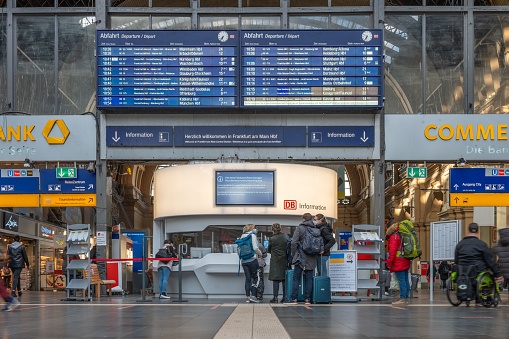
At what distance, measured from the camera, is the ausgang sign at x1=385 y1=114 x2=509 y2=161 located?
74.0 ft

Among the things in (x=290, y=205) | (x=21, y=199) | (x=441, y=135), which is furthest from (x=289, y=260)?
(x=21, y=199)

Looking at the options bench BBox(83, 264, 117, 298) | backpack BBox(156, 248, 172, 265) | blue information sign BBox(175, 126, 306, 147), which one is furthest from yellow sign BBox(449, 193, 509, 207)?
bench BBox(83, 264, 117, 298)

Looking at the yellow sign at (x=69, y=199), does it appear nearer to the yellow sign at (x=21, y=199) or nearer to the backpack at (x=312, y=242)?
the yellow sign at (x=21, y=199)

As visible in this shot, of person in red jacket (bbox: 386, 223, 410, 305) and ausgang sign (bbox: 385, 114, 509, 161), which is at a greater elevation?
ausgang sign (bbox: 385, 114, 509, 161)

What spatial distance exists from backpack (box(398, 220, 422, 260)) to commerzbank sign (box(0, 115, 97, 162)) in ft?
28.4

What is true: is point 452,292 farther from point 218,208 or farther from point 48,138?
point 48,138

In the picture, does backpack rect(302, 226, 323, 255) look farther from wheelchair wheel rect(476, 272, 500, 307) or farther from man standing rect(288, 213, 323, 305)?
wheelchair wheel rect(476, 272, 500, 307)

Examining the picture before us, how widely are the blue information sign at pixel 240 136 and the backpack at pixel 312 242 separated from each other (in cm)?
629

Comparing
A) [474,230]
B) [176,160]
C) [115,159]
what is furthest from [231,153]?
[474,230]

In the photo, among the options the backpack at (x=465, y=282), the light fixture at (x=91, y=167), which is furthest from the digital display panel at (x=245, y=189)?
the backpack at (x=465, y=282)

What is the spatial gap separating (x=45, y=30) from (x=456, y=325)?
1639 centimetres

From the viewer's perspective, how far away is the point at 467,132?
890 inches

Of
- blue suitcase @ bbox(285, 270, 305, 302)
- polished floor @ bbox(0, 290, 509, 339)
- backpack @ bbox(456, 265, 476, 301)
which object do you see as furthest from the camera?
blue suitcase @ bbox(285, 270, 305, 302)

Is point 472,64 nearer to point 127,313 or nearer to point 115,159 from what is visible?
point 115,159
